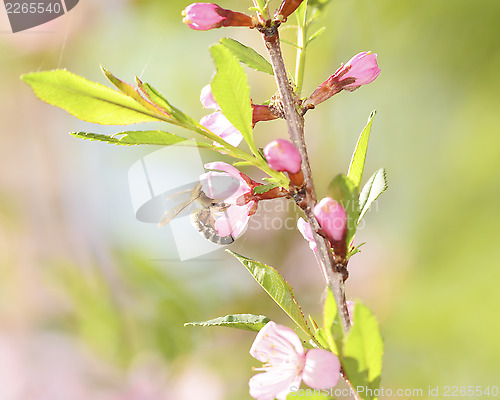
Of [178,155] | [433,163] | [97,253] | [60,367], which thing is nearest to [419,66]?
[433,163]

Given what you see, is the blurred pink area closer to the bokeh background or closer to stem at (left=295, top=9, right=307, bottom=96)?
the bokeh background

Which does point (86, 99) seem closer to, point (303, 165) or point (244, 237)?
point (303, 165)

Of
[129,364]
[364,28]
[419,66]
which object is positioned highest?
[364,28]

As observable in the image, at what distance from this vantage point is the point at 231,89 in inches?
10.6

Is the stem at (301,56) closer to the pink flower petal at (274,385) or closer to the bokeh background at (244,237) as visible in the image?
the pink flower petal at (274,385)

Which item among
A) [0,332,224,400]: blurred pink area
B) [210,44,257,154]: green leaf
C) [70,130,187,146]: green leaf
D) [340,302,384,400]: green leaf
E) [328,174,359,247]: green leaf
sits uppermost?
[210,44,257,154]: green leaf

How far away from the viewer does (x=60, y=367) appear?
1.04 meters

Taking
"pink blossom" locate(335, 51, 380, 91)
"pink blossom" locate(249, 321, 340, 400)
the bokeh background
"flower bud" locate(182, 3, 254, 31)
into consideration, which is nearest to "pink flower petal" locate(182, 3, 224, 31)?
"flower bud" locate(182, 3, 254, 31)

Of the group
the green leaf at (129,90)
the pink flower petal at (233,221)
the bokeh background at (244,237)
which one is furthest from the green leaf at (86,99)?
the bokeh background at (244,237)

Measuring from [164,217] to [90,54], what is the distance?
1.13 metres

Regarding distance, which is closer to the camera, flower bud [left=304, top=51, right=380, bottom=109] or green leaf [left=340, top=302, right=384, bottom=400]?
green leaf [left=340, top=302, right=384, bottom=400]

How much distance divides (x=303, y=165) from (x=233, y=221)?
0.27 ft

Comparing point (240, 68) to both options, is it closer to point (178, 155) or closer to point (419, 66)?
point (178, 155)

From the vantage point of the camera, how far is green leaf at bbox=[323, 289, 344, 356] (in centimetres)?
26
